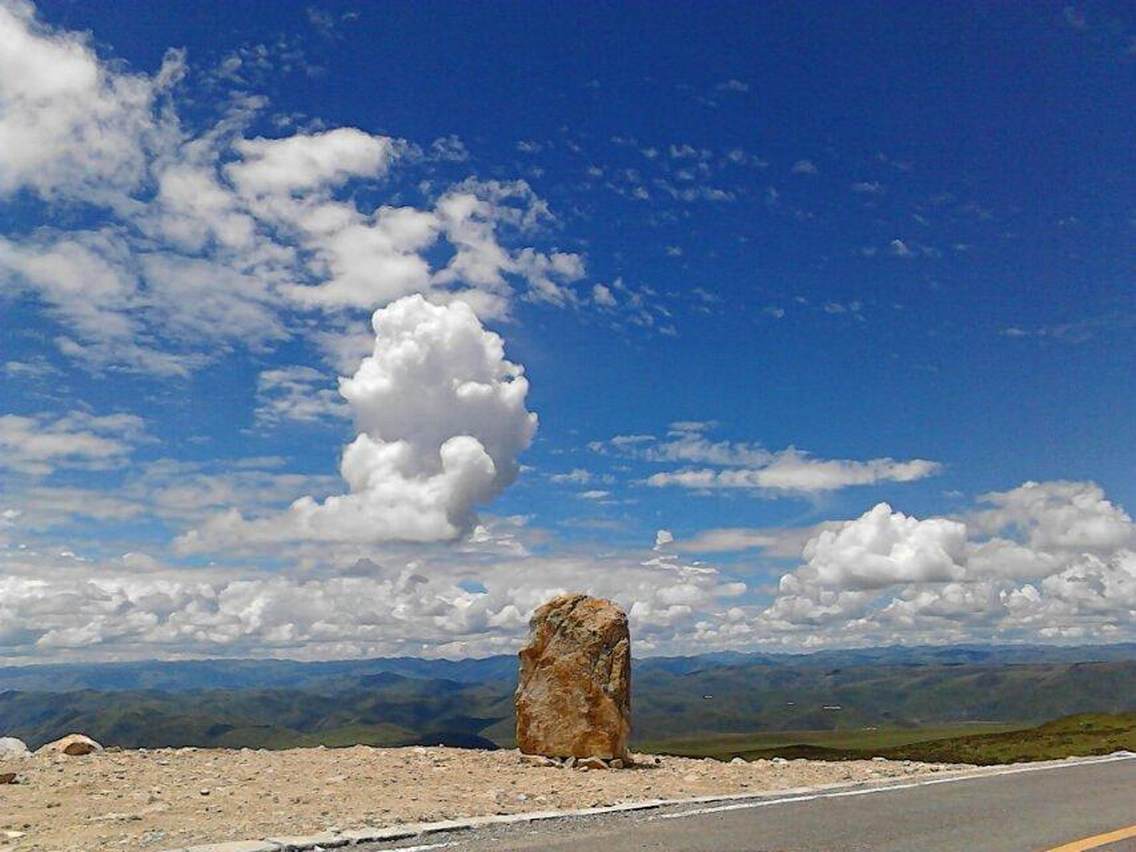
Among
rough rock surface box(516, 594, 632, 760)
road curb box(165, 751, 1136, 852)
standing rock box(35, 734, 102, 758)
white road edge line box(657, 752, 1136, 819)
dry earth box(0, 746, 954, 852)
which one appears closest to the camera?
road curb box(165, 751, 1136, 852)

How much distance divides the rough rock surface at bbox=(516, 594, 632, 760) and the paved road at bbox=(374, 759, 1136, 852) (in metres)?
7.15

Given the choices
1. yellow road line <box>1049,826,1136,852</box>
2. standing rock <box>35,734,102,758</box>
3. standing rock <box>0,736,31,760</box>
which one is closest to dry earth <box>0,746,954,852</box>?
standing rock <box>35,734,102,758</box>

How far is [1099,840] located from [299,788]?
40.8 ft

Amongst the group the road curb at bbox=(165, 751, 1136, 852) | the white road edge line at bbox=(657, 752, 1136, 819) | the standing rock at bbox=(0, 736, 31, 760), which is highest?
the standing rock at bbox=(0, 736, 31, 760)

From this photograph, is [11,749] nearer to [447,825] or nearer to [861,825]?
[447,825]

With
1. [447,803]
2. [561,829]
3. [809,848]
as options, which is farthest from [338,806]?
[809,848]

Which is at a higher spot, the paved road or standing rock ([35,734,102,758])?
standing rock ([35,734,102,758])

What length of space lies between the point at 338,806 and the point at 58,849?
4204mm

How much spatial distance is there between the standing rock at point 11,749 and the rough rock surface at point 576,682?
37.0 feet

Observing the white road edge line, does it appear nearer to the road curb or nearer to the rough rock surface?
the road curb

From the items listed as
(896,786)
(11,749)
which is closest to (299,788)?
(11,749)

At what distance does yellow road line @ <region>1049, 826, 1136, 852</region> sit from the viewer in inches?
438

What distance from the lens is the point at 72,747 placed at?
64.1ft

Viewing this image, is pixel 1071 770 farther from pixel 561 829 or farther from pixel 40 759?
pixel 40 759
